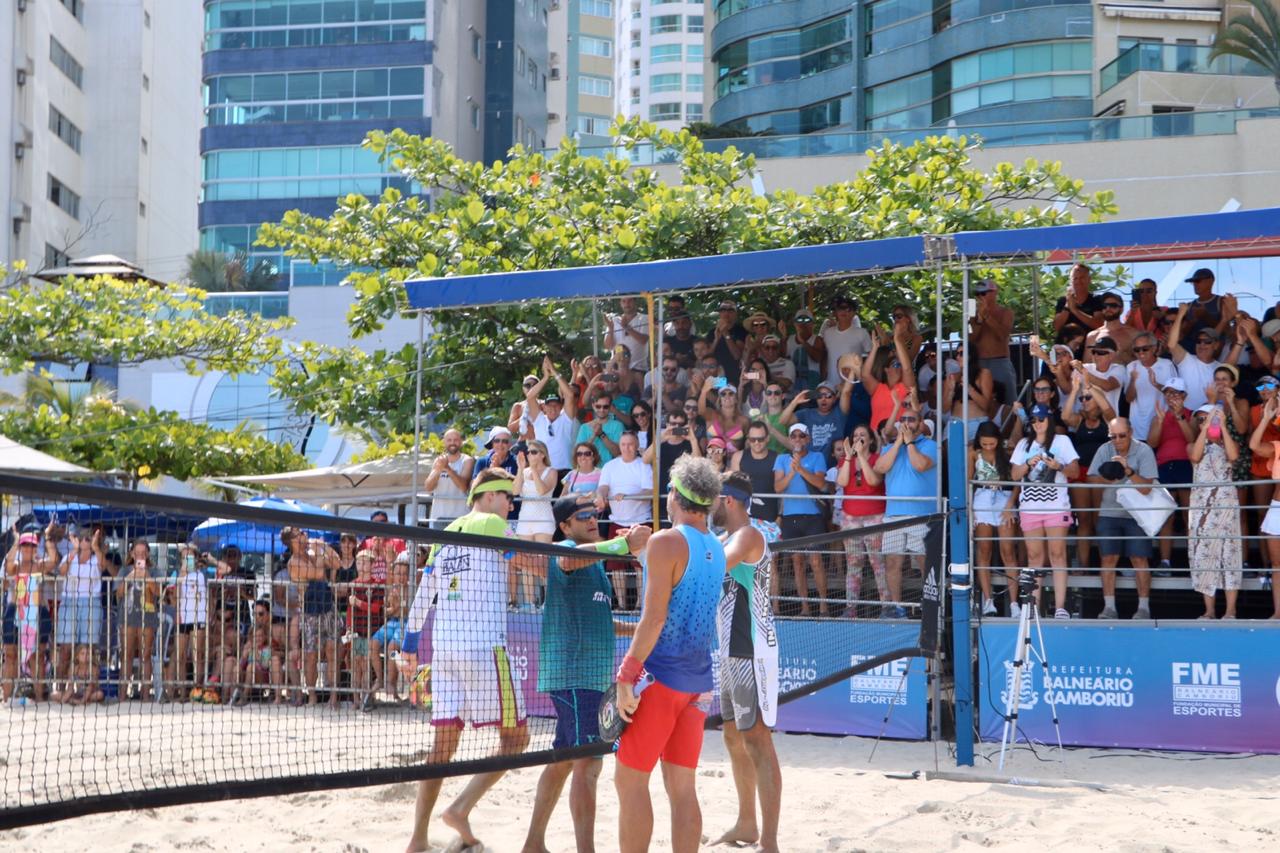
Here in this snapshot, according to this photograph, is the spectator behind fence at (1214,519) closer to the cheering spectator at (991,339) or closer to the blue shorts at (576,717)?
the cheering spectator at (991,339)

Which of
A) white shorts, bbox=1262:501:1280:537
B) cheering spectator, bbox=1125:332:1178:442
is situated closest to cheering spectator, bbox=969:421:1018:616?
cheering spectator, bbox=1125:332:1178:442

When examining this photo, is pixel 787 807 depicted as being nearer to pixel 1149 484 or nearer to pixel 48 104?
pixel 1149 484

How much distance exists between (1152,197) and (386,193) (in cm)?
1477

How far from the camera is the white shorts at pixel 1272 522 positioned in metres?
10.3

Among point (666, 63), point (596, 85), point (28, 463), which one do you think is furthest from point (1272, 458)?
point (596, 85)

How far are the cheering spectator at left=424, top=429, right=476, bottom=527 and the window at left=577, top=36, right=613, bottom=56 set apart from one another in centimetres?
8577

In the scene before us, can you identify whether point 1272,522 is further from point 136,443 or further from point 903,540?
point 136,443

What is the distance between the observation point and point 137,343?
75.9ft

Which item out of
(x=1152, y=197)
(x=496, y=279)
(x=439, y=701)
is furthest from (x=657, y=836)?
(x=1152, y=197)

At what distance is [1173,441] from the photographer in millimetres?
11117

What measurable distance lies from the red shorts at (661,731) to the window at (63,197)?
49.8 meters

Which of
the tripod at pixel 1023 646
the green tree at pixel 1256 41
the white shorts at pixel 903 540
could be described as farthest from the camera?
the green tree at pixel 1256 41

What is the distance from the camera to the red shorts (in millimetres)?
5723

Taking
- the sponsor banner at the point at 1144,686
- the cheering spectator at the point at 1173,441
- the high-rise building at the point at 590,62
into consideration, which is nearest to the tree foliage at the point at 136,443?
the sponsor banner at the point at 1144,686
